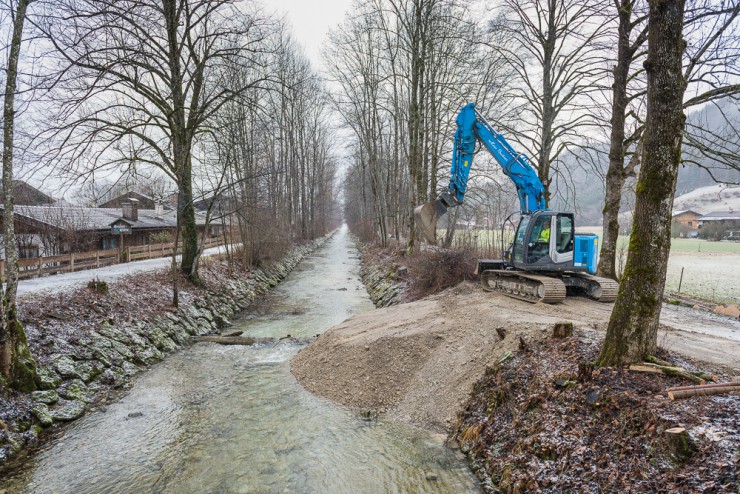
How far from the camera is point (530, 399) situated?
17.0 feet

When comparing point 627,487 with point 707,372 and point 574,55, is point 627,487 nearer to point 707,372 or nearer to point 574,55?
point 707,372

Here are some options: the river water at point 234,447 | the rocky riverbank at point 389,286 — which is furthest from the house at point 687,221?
the river water at point 234,447

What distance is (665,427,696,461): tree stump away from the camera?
347 centimetres

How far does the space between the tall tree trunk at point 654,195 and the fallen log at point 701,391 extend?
74cm

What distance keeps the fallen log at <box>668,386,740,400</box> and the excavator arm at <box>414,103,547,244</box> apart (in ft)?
21.6

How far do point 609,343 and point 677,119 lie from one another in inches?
111

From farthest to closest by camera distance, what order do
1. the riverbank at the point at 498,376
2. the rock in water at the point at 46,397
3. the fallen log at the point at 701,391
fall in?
the rock in water at the point at 46,397 → the fallen log at the point at 701,391 → the riverbank at the point at 498,376

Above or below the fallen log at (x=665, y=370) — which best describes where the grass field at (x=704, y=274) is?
below

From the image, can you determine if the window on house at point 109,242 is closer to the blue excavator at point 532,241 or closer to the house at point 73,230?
the house at point 73,230

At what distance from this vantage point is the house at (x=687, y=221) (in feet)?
199

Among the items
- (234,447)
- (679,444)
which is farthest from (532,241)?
(234,447)

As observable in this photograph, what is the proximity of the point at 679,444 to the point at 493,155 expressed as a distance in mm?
8142

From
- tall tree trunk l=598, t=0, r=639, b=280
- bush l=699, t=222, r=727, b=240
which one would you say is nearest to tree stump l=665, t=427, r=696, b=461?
tall tree trunk l=598, t=0, r=639, b=280

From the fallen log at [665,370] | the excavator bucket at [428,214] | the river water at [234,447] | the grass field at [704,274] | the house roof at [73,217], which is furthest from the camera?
the house roof at [73,217]
